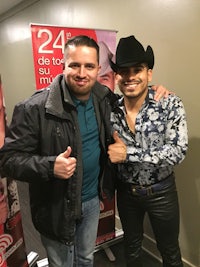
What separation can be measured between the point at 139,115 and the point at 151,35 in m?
0.82

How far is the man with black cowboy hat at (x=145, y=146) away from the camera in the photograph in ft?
4.40

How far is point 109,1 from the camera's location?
224cm

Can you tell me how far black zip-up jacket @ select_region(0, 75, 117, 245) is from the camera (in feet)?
3.87

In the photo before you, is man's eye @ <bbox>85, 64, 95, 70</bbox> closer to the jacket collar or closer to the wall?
the jacket collar

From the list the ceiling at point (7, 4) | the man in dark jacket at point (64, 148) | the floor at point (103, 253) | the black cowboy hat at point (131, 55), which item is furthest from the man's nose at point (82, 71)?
the ceiling at point (7, 4)

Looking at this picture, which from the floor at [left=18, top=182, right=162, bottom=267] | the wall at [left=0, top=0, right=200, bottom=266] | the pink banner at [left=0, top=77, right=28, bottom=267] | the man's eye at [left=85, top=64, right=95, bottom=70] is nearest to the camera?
the man's eye at [left=85, top=64, right=95, bottom=70]

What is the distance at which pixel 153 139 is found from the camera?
55.2 inches

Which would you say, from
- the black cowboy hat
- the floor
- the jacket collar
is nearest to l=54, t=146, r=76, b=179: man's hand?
the jacket collar

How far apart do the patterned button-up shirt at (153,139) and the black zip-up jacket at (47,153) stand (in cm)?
15

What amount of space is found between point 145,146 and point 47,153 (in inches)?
20.2

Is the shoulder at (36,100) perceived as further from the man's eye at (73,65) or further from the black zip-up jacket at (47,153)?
the man's eye at (73,65)

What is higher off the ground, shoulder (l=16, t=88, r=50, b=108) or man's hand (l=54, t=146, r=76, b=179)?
shoulder (l=16, t=88, r=50, b=108)

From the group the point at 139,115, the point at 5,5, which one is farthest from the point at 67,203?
the point at 5,5

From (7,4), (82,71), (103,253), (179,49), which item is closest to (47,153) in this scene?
(82,71)
